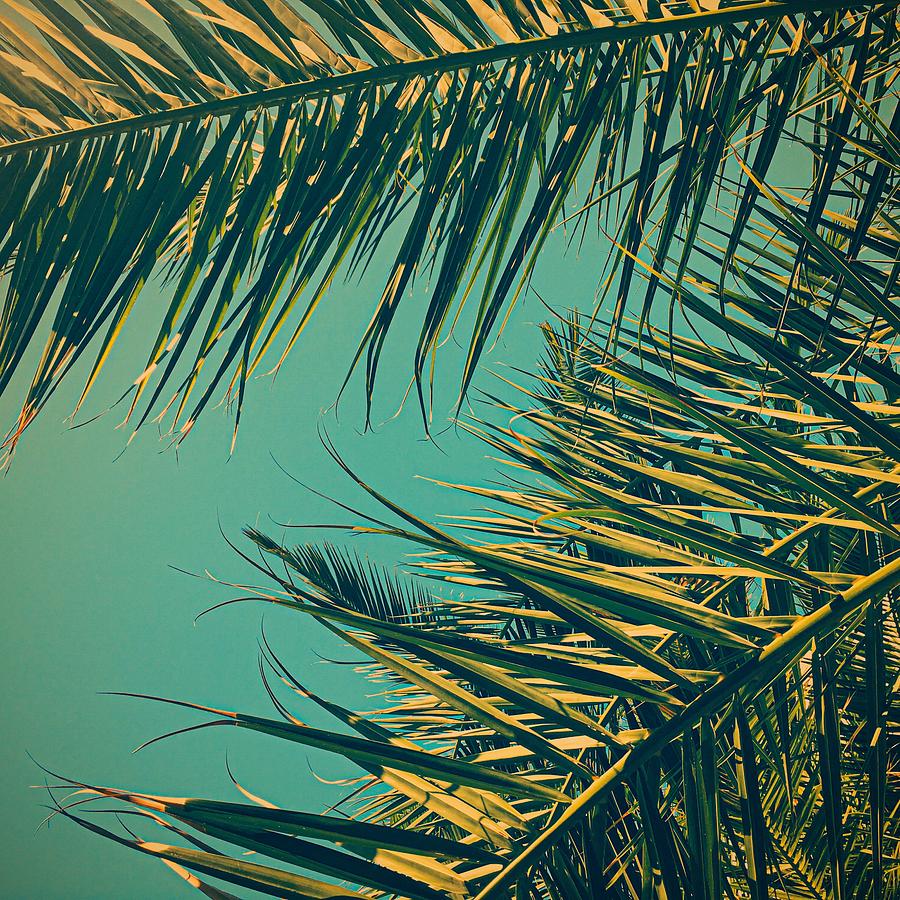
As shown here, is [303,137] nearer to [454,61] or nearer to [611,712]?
[454,61]

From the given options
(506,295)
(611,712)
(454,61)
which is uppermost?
(454,61)

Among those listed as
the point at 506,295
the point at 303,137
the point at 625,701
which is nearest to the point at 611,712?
the point at 625,701

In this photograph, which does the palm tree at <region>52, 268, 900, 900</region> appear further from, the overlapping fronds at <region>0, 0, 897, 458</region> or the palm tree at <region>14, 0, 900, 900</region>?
the overlapping fronds at <region>0, 0, 897, 458</region>

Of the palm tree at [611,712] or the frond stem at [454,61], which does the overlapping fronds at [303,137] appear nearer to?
the frond stem at [454,61]

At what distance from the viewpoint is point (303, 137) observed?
445 mm

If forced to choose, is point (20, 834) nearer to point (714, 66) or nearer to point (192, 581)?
point (192, 581)

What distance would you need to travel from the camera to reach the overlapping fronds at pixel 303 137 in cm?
40

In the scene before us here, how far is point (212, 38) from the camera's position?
40cm

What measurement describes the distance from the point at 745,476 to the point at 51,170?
1.49ft

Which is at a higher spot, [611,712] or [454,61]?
[454,61]

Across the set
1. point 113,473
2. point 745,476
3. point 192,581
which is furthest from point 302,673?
point 745,476

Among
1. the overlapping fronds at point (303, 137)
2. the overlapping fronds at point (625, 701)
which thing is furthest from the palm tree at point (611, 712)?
the overlapping fronds at point (303, 137)

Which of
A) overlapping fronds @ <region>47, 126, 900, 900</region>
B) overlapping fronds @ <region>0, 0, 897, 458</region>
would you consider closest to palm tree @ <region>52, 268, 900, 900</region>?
overlapping fronds @ <region>47, 126, 900, 900</region>

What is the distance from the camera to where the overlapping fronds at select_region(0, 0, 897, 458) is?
0.40 meters
